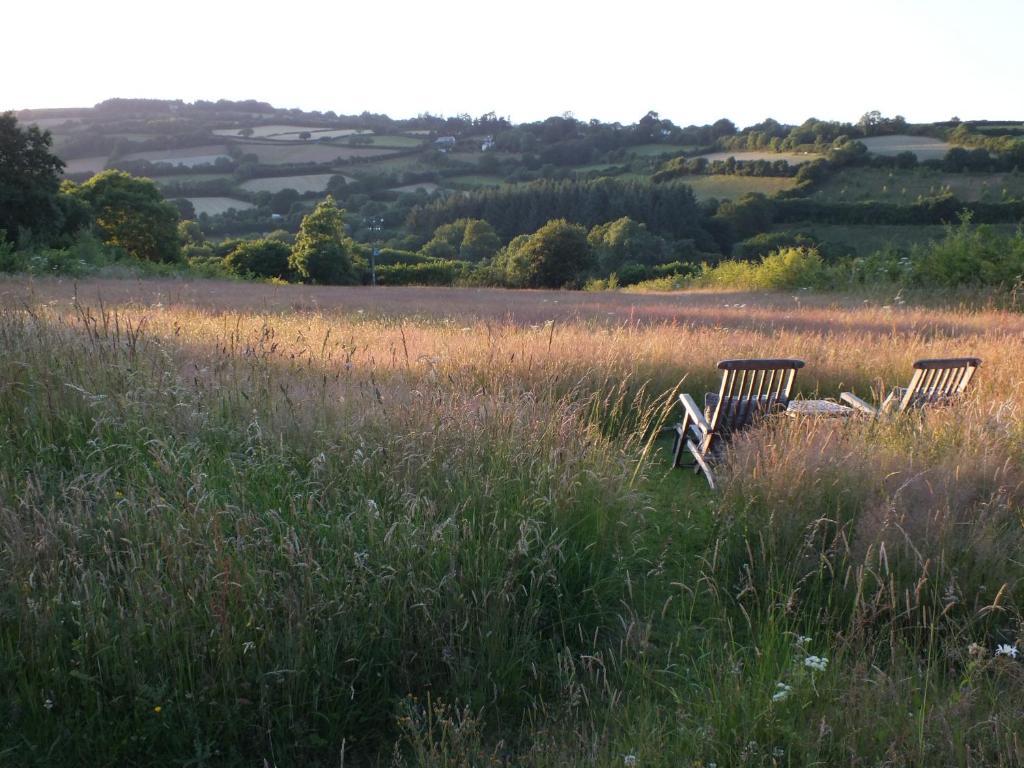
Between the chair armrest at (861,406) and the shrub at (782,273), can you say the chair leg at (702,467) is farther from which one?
the shrub at (782,273)

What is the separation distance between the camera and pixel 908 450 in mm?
Result: 4688

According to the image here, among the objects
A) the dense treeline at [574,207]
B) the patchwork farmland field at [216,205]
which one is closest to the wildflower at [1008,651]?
the dense treeline at [574,207]

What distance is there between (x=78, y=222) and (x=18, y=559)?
37.8 m

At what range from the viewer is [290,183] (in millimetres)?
77188

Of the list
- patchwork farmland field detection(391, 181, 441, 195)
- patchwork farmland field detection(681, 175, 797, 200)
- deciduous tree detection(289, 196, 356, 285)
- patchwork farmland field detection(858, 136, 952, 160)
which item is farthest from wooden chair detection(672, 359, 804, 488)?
patchwork farmland field detection(391, 181, 441, 195)

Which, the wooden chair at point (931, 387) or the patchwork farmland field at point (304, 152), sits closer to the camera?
the wooden chair at point (931, 387)

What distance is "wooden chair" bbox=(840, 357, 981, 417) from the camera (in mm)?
5578

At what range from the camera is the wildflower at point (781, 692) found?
8.50 feet

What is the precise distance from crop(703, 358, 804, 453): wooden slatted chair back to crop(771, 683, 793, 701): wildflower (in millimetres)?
2932

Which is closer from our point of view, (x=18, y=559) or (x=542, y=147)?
(x=18, y=559)

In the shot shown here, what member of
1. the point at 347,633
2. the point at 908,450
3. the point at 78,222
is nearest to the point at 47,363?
the point at 347,633

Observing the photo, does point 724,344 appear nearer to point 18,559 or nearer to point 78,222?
point 18,559

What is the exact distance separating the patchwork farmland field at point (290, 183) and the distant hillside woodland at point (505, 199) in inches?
11.4

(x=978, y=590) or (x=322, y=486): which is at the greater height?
(x=322, y=486)
